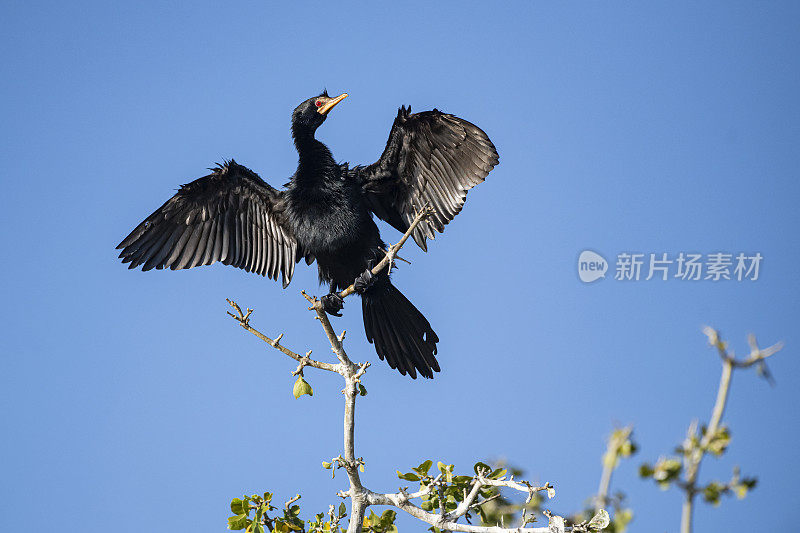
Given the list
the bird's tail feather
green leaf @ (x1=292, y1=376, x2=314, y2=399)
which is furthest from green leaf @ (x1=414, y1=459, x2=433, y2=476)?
the bird's tail feather

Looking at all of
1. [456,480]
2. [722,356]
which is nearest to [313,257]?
[456,480]

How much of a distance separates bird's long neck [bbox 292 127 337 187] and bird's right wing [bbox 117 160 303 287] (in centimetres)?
35

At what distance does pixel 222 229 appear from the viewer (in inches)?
246

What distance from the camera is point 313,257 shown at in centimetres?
610

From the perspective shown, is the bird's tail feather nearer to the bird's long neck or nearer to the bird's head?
the bird's long neck

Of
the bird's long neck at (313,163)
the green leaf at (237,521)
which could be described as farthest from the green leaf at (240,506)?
the bird's long neck at (313,163)

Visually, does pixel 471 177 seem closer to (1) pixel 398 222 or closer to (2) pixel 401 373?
(1) pixel 398 222

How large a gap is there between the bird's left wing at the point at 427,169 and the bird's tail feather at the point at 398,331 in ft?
1.41

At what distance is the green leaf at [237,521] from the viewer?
4.12m

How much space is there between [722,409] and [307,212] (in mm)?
3813

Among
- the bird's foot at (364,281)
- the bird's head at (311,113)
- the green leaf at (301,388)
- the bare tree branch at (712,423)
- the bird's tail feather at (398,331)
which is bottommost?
the bare tree branch at (712,423)

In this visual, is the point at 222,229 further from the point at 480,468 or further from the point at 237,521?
the point at 480,468

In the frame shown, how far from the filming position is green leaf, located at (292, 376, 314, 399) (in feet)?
14.1

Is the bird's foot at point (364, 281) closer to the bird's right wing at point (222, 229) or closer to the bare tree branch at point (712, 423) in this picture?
the bird's right wing at point (222, 229)
